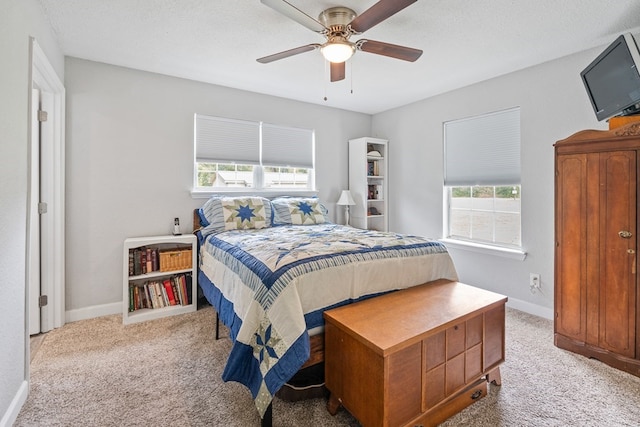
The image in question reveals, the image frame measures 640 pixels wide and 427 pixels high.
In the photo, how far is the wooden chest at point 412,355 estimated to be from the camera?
132 centimetres

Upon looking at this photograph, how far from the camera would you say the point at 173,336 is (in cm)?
248

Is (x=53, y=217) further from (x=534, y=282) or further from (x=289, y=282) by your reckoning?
(x=534, y=282)

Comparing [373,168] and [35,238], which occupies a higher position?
[373,168]

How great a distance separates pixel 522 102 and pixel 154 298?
4.02 metres

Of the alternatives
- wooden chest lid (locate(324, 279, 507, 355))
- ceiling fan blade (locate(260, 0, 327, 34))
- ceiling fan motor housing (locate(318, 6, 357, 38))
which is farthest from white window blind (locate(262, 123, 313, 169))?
wooden chest lid (locate(324, 279, 507, 355))

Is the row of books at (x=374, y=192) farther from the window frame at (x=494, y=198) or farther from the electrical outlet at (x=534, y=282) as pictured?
the electrical outlet at (x=534, y=282)

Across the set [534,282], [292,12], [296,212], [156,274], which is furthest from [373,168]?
[156,274]

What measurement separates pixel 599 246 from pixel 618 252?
10cm

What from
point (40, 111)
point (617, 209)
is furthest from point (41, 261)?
point (617, 209)

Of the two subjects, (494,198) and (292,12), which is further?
(494,198)

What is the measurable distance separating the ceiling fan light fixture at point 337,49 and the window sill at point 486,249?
97.0 inches

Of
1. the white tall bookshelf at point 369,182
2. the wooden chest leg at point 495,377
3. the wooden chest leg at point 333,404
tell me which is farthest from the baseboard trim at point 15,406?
the white tall bookshelf at point 369,182

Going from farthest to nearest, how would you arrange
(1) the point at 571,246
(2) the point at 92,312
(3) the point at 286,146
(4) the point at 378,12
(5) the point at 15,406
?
(3) the point at 286,146 < (2) the point at 92,312 < (1) the point at 571,246 < (4) the point at 378,12 < (5) the point at 15,406

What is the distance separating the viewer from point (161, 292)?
293 cm
